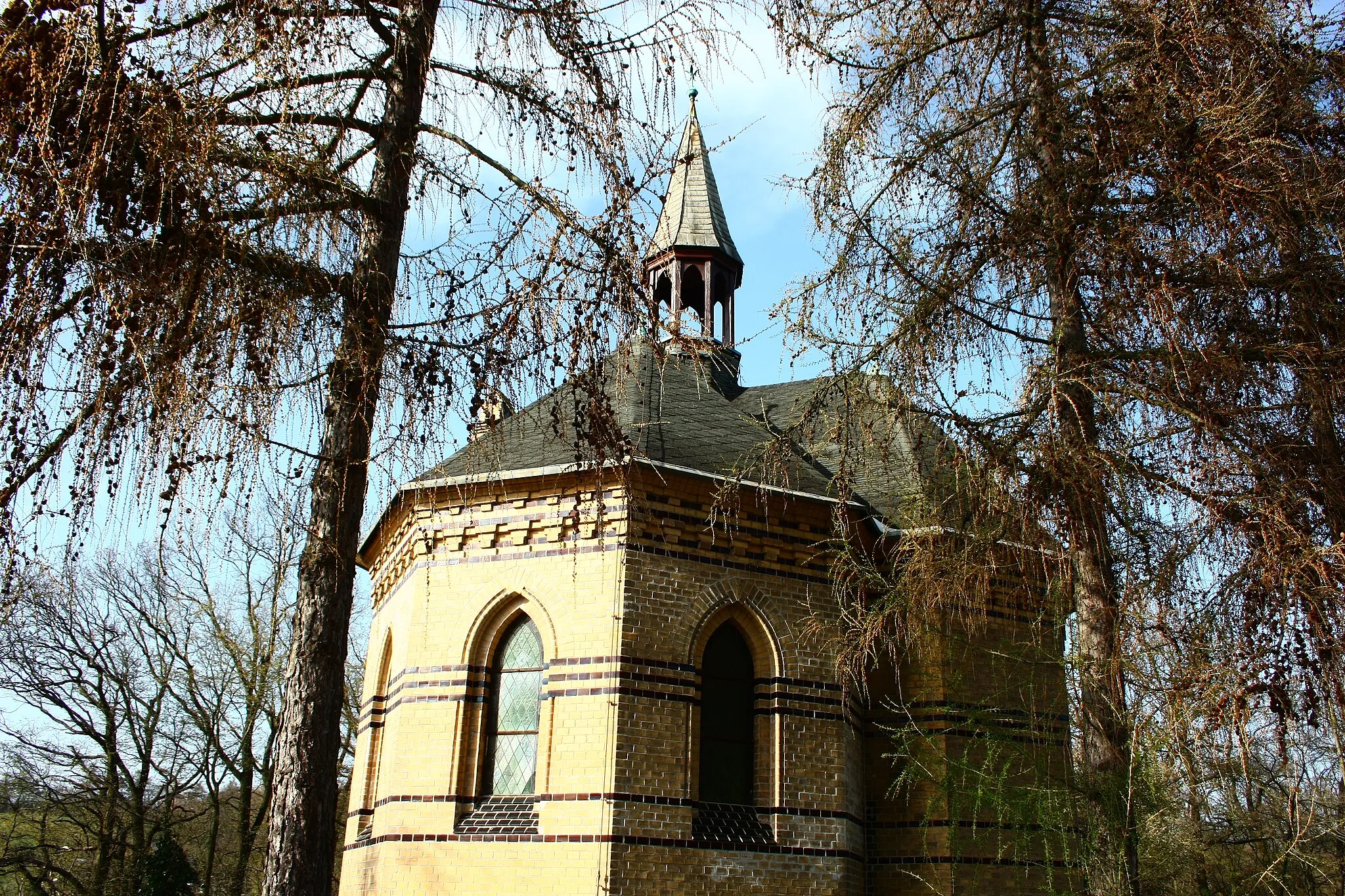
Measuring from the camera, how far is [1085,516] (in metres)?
6.46

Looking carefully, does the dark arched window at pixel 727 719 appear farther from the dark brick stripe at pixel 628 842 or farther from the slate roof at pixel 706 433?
the slate roof at pixel 706 433

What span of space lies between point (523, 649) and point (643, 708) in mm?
1541

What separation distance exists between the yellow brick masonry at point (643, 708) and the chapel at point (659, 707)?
0.07 ft

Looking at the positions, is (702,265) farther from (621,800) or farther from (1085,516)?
(1085,516)

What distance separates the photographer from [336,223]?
461 centimetres

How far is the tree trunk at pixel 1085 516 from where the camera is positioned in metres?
6.39

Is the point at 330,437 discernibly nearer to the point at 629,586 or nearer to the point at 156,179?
the point at 156,179

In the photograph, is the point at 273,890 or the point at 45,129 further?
the point at 273,890

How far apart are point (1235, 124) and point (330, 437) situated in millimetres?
5137

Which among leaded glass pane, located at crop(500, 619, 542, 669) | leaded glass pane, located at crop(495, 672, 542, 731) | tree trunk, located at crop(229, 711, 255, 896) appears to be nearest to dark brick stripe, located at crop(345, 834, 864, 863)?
leaded glass pane, located at crop(495, 672, 542, 731)

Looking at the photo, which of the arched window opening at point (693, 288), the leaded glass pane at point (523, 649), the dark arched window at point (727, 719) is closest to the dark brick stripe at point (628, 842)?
the dark arched window at point (727, 719)

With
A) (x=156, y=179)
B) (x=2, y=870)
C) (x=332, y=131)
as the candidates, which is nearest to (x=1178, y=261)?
(x=332, y=131)

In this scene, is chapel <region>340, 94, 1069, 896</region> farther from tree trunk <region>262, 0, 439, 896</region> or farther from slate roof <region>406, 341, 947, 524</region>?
tree trunk <region>262, 0, 439, 896</region>

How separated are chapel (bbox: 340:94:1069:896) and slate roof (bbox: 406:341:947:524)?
110 mm
